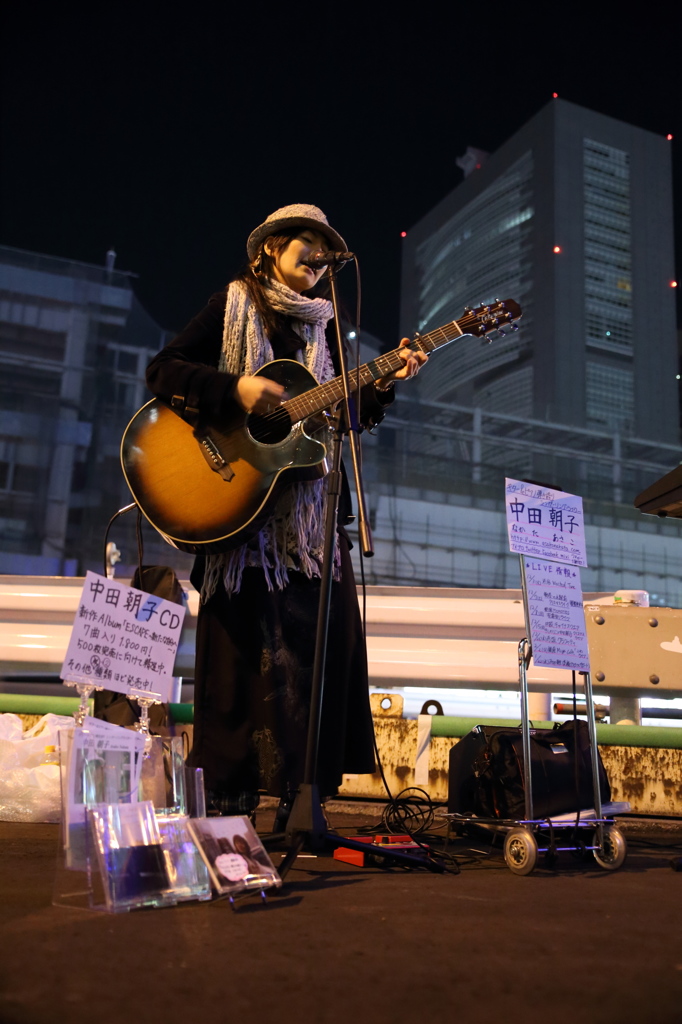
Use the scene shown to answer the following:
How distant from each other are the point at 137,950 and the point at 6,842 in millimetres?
1175

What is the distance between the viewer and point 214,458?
6.43 feet

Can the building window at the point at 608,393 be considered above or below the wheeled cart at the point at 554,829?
above

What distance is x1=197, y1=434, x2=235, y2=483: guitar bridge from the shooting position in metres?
1.94

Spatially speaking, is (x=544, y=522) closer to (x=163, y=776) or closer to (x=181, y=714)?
(x=163, y=776)

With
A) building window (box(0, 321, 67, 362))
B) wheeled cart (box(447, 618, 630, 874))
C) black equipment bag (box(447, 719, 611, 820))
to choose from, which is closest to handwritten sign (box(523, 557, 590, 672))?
wheeled cart (box(447, 618, 630, 874))

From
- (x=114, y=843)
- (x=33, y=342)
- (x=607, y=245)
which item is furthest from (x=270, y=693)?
(x=607, y=245)

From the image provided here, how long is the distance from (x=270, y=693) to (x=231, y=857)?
556 millimetres

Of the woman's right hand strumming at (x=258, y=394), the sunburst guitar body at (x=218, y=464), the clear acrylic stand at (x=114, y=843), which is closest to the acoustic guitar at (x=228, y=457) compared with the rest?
the sunburst guitar body at (x=218, y=464)

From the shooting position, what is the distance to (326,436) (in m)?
2.02

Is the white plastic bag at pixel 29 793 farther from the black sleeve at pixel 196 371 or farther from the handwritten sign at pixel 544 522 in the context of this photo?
the handwritten sign at pixel 544 522

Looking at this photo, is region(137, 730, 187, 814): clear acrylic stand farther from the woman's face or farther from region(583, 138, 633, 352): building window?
region(583, 138, 633, 352): building window

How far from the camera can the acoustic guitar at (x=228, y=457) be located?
6.23 feet

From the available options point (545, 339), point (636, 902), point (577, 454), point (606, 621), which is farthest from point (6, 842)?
point (545, 339)

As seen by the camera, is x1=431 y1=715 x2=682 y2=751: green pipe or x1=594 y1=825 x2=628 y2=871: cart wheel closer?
x1=594 y1=825 x2=628 y2=871: cart wheel
